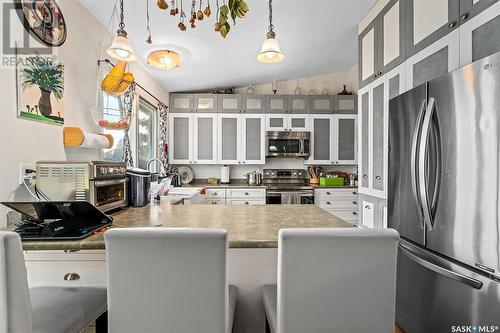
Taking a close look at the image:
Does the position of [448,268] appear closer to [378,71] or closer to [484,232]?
[484,232]

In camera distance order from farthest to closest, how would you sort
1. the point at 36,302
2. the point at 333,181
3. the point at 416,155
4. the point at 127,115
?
the point at 333,181 < the point at 127,115 < the point at 416,155 < the point at 36,302

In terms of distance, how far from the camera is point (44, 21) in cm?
168

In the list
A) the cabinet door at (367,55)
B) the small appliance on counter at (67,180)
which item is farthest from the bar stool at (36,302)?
the cabinet door at (367,55)

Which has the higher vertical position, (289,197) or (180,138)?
(180,138)

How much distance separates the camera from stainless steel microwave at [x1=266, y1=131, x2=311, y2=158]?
4.41 meters

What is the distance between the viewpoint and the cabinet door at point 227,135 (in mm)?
4441

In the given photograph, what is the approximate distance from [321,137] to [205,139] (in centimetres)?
197

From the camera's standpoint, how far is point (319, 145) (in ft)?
14.8

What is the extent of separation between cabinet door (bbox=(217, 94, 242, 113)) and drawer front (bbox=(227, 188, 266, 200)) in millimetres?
1346

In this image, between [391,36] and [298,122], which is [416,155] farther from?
[298,122]

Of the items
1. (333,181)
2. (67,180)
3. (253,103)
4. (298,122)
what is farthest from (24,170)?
(333,181)

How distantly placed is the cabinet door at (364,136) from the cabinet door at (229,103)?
2.10 meters

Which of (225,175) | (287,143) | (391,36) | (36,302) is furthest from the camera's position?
(225,175)

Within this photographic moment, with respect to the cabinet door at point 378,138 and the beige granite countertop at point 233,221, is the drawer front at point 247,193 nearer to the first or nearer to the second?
the cabinet door at point 378,138
